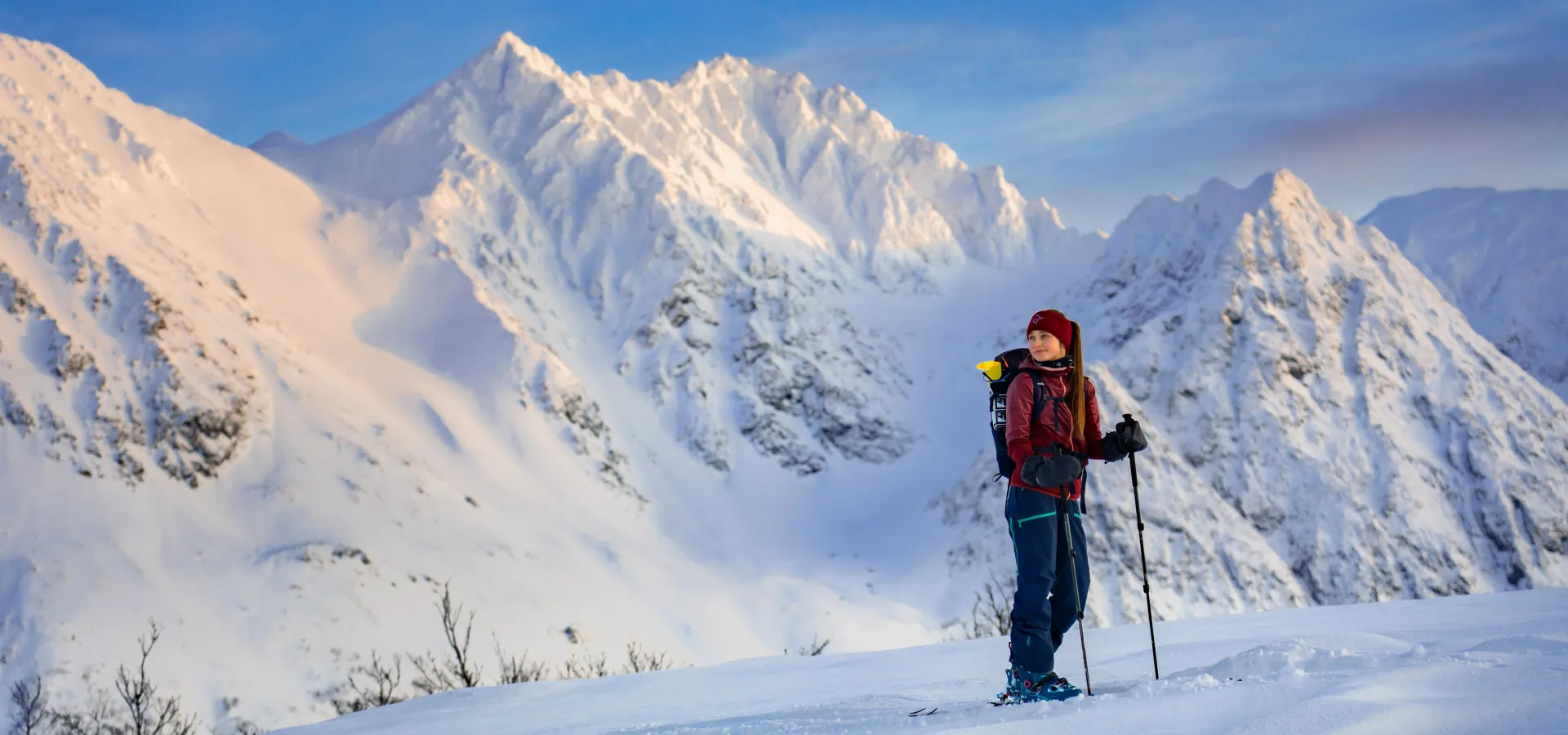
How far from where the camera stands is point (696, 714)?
8211 mm

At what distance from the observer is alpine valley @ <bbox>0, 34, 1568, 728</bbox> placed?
66.4 metres

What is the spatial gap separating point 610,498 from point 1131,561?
133ft

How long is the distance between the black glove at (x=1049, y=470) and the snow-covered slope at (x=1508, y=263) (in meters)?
155

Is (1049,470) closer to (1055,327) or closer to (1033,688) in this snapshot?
(1055,327)

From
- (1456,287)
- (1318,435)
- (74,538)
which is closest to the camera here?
(74,538)

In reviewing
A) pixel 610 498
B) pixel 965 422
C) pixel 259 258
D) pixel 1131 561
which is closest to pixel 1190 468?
pixel 1131 561

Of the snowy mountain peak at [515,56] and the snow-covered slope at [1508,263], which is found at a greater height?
the snowy mountain peak at [515,56]

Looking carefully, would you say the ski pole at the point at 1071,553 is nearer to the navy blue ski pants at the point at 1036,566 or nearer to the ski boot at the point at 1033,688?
the navy blue ski pants at the point at 1036,566

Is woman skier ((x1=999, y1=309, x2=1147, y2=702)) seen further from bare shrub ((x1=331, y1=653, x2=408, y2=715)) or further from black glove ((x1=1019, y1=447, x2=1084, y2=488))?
bare shrub ((x1=331, y1=653, x2=408, y2=715))

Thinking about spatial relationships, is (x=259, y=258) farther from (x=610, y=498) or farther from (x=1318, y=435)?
(x=1318, y=435)

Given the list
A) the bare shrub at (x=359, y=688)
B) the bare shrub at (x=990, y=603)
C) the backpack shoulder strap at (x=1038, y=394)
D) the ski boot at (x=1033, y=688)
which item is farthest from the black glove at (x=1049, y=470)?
the bare shrub at (x=990, y=603)

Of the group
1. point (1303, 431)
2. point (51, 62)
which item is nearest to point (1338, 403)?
point (1303, 431)

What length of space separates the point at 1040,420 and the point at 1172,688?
80.6 inches

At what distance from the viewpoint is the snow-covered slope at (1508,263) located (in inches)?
5482
